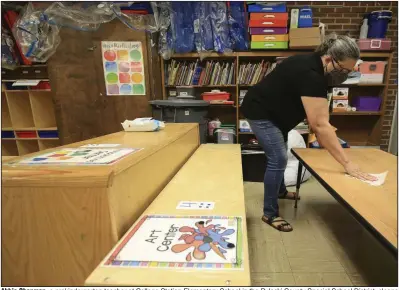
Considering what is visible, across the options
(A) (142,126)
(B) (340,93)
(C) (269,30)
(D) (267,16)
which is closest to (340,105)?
(B) (340,93)

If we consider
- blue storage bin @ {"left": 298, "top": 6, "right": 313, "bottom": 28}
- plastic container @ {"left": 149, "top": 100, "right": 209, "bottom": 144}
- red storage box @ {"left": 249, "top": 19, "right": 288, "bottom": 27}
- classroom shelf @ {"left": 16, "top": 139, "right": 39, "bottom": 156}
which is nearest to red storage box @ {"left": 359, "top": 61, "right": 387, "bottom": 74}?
blue storage bin @ {"left": 298, "top": 6, "right": 313, "bottom": 28}

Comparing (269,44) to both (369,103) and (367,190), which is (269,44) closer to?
(369,103)

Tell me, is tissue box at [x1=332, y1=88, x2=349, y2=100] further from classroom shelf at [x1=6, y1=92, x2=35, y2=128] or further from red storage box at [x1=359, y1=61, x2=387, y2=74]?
classroom shelf at [x1=6, y1=92, x2=35, y2=128]

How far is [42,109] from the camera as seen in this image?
3.18m

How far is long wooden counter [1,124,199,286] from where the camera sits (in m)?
0.71

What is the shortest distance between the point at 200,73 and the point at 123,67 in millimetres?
910

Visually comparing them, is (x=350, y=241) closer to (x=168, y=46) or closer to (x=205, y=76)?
(x=205, y=76)

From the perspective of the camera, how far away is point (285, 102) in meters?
1.57

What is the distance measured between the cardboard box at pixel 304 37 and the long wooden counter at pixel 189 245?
205 cm

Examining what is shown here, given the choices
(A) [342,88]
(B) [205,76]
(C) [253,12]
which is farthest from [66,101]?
(A) [342,88]

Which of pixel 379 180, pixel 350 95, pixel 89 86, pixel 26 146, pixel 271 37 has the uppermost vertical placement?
pixel 271 37

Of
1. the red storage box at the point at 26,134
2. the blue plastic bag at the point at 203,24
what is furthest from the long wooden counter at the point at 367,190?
the red storage box at the point at 26,134

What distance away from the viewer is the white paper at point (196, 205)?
0.97m

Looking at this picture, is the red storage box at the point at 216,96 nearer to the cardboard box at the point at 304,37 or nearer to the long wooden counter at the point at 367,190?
the cardboard box at the point at 304,37
